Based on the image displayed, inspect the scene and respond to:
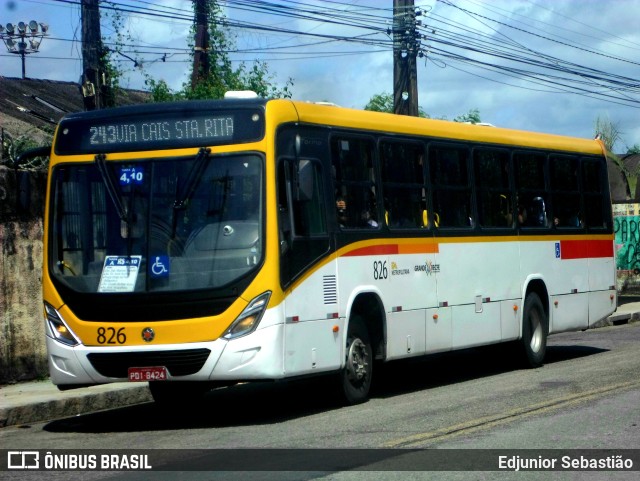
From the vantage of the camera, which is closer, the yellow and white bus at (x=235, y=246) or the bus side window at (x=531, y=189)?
the yellow and white bus at (x=235, y=246)

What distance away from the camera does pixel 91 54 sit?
64.6ft

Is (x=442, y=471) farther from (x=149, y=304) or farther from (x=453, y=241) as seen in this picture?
(x=453, y=241)

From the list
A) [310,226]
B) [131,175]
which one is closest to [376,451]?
[310,226]

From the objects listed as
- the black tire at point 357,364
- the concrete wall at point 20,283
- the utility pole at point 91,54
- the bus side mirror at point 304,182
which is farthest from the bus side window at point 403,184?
the utility pole at point 91,54

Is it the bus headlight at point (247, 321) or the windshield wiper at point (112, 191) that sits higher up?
the windshield wiper at point (112, 191)

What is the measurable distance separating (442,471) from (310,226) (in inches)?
159

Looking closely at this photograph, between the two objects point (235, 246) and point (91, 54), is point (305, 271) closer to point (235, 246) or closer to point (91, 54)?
point (235, 246)

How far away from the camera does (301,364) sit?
11641 mm

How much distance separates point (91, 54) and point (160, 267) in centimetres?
922

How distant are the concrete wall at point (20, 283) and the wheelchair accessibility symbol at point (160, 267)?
4.01m

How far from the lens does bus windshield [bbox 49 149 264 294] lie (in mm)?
11258

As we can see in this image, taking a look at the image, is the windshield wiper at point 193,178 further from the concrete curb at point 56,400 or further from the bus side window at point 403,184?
the concrete curb at point 56,400

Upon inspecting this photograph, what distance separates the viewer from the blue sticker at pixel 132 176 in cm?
1162

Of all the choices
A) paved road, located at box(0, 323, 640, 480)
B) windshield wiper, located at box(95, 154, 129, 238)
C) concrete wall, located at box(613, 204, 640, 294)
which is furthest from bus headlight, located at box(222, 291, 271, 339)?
concrete wall, located at box(613, 204, 640, 294)
